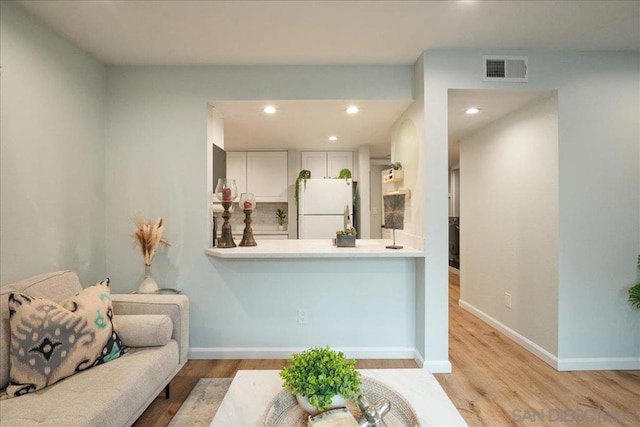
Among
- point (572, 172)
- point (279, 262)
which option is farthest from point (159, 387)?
point (572, 172)

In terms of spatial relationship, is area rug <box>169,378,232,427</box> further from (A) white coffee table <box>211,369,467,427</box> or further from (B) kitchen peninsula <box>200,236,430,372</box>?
(A) white coffee table <box>211,369,467,427</box>

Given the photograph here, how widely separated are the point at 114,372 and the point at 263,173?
12.2ft

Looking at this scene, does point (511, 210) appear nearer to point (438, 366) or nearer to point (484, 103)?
point (484, 103)

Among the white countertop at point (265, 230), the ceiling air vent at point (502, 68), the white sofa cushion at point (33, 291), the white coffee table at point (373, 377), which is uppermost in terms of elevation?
the ceiling air vent at point (502, 68)

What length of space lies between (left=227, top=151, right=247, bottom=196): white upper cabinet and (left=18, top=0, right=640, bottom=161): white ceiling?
2.10m

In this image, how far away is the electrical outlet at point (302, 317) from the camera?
2.87m

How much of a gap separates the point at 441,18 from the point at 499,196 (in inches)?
79.5

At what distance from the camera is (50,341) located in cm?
157

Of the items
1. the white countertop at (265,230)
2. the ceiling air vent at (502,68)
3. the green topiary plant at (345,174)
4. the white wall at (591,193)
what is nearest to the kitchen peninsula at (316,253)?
the white wall at (591,193)

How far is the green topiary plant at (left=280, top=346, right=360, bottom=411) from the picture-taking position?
1199mm

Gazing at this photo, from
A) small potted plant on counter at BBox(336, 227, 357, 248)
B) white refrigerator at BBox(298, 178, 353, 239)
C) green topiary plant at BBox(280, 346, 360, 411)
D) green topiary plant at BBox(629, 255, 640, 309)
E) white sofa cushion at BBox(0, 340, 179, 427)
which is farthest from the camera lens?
white refrigerator at BBox(298, 178, 353, 239)

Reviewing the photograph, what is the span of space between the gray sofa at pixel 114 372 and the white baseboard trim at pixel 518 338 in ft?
9.10

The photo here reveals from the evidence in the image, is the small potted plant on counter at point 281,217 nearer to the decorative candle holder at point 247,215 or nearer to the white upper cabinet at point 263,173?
the white upper cabinet at point 263,173

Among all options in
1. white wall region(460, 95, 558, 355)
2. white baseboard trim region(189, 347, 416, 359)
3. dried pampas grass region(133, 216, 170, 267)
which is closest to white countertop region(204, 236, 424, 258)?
dried pampas grass region(133, 216, 170, 267)
